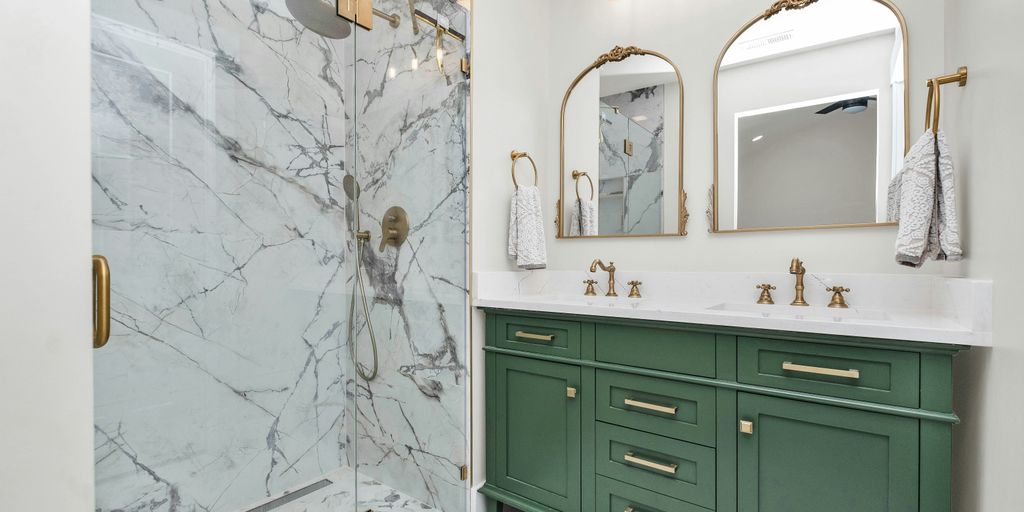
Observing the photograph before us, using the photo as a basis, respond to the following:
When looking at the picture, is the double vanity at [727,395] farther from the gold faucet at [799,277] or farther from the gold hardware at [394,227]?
the gold hardware at [394,227]

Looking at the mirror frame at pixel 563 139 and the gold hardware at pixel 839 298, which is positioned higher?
the mirror frame at pixel 563 139

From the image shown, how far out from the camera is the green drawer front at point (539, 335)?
176 cm

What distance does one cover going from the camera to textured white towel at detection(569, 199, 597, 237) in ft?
7.66

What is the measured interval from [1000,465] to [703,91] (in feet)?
5.19

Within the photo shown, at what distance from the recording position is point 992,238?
3.64ft

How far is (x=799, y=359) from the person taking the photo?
52.2 inches

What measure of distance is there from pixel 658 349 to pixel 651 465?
39 cm

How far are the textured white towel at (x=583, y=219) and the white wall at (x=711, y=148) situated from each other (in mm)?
80

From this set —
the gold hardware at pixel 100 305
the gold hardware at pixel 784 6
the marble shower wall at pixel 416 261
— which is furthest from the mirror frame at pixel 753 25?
the gold hardware at pixel 100 305

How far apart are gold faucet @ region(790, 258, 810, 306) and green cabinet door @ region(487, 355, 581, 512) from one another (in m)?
0.87

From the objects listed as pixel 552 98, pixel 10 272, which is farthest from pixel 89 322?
pixel 552 98

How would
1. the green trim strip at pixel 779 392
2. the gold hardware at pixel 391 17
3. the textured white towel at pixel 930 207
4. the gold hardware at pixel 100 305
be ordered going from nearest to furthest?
the gold hardware at pixel 100 305 < the green trim strip at pixel 779 392 < the textured white towel at pixel 930 207 < the gold hardware at pixel 391 17

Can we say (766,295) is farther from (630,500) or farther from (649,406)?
(630,500)

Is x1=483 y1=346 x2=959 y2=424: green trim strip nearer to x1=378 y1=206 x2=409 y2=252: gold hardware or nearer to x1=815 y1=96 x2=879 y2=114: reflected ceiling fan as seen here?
x1=378 y1=206 x2=409 y2=252: gold hardware
